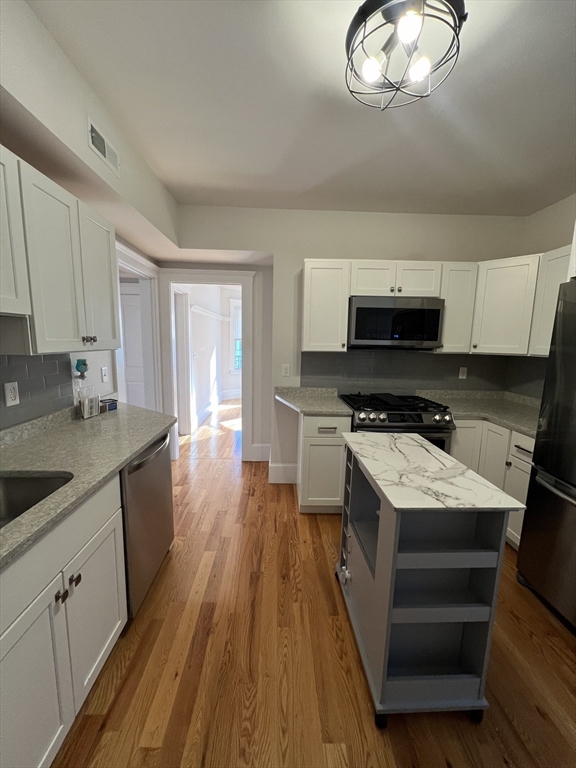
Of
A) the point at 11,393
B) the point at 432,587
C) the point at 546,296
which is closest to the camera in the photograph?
the point at 432,587

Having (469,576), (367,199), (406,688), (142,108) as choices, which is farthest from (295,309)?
(406,688)

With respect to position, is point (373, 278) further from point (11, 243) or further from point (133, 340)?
point (133, 340)

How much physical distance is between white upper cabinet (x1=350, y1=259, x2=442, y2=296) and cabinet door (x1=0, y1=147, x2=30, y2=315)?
2.25 metres

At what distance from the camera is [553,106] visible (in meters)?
1.62

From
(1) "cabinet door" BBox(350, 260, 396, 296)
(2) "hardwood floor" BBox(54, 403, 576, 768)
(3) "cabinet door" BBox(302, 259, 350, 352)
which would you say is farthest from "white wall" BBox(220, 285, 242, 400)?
(2) "hardwood floor" BBox(54, 403, 576, 768)

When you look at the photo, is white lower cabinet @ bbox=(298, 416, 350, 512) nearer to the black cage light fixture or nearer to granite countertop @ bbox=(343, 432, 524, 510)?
granite countertop @ bbox=(343, 432, 524, 510)

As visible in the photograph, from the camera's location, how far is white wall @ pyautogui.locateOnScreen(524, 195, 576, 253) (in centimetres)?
257

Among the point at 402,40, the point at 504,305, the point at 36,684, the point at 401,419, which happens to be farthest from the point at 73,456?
the point at 504,305

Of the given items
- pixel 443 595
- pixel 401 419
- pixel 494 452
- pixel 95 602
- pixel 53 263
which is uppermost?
pixel 53 263

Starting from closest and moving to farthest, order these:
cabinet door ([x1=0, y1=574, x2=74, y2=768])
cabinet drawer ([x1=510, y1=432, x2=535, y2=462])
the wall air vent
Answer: cabinet door ([x1=0, y1=574, x2=74, y2=768]) < the wall air vent < cabinet drawer ([x1=510, y1=432, x2=535, y2=462])

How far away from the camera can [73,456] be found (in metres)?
1.46

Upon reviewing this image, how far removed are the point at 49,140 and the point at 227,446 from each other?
358 centimetres

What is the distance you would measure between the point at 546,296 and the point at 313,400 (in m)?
2.02

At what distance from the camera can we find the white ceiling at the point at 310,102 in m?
1.20
